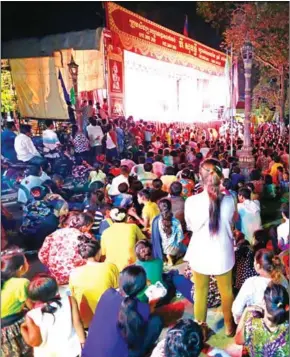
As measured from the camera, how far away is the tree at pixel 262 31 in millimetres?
2885

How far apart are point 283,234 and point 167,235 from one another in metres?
0.75

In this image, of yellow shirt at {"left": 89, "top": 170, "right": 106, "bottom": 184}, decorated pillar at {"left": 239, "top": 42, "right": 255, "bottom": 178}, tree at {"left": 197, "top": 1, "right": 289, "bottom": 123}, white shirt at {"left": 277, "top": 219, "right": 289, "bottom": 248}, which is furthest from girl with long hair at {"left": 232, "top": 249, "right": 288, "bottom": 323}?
yellow shirt at {"left": 89, "top": 170, "right": 106, "bottom": 184}

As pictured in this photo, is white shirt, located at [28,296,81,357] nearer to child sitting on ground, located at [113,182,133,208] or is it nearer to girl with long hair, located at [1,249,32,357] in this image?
girl with long hair, located at [1,249,32,357]

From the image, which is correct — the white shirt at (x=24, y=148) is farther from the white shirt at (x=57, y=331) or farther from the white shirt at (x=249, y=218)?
the white shirt at (x=249, y=218)

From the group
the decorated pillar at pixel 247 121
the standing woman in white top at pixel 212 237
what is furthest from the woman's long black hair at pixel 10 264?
the decorated pillar at pixel 247 121

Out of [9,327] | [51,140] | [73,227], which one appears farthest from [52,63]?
[9,327]

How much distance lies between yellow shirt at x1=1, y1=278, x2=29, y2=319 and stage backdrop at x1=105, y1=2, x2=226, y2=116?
1.21 meters

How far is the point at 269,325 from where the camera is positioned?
2.44 m

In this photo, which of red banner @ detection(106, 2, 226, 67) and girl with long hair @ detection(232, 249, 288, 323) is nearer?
girl with long hair @ detection(232, 249, 288, 323)

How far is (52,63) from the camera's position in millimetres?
3066

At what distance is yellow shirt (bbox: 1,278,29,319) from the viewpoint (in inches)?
105

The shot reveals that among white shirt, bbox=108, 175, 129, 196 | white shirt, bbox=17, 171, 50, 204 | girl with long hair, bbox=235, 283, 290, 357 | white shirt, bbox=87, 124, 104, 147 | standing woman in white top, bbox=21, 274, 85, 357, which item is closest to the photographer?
girl with long hair, bbox=235, 283, 290, 357

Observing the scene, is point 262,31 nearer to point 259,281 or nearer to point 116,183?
point 116,183

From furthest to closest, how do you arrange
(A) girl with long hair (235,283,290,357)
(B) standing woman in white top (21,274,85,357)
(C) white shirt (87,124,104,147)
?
(C) white shirt (87,124,104,147) → (B) standing woman in white top (21,274,85,357) → (A) girl with long hair (235,283,290,357)
